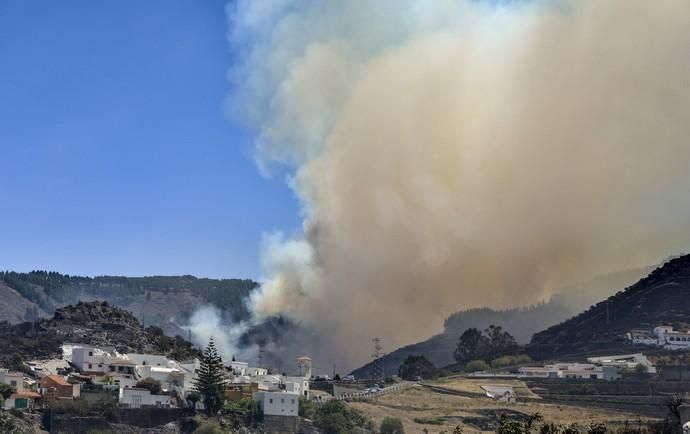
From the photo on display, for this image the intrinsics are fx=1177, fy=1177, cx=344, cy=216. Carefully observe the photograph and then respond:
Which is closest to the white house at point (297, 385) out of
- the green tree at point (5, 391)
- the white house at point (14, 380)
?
the white house at point (14, 380)

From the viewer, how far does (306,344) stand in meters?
136

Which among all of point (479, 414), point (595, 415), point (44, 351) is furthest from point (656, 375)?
point (44, 351)

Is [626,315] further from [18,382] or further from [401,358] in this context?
[18,382]

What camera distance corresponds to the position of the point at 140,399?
86125mm

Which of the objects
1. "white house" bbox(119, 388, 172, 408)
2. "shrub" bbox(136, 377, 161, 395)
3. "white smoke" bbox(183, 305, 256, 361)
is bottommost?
"white house" bbox(119, 388, 172, 408)

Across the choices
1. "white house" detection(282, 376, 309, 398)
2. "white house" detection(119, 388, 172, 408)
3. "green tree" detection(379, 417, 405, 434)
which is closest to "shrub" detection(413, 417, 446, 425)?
"green tree" detection(379, 417, 405, 434)

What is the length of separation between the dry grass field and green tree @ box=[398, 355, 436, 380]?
1708 centimetres

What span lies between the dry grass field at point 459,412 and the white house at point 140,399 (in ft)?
52.0

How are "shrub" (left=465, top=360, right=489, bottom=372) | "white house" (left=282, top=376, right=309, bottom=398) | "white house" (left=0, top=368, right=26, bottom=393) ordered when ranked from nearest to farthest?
"white house" (left=0, top=368, right=26, bottom=393)
"white house" (left=282, top=376, right=309, bottom=398)
"shrub" (left=465, top=360, right=489, bottom=372)

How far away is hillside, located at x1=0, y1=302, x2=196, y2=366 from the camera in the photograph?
102m

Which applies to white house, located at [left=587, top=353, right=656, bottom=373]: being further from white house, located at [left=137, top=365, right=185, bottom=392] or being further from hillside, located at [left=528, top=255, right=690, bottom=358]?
white house, located at [left=137, top=365, right=185, bottom=392]

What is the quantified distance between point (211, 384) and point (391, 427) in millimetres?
13937

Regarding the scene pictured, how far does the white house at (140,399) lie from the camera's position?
85.4 m

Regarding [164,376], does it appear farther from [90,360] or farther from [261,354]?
[261,354]
